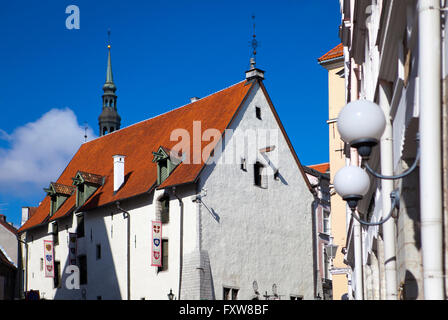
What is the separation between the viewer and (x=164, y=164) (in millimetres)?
35344

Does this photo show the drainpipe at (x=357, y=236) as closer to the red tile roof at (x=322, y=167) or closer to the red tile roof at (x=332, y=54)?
A: the red tile roof at (x=332, y=54)

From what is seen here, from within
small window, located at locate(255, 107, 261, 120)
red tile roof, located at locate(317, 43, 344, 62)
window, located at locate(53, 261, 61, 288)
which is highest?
red tile roof, located at locate(317, 43, 344, 62)

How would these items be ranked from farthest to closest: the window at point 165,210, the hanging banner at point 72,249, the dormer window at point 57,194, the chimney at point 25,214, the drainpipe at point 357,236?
the chimney at point 25,214, the dormer window at point 57,194, the hanging banner at point 72,249, the window at point 165,210, the drainpipe at point 357,236

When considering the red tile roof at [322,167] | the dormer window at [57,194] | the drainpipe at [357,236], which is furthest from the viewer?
the red tile roof at [322,167]

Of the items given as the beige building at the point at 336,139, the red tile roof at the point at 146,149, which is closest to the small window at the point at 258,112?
the red tile roof at the point at 146,149

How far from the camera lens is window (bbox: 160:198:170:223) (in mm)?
34106

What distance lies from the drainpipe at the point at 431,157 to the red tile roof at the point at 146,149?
87.1ft

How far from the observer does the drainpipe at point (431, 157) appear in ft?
19.2

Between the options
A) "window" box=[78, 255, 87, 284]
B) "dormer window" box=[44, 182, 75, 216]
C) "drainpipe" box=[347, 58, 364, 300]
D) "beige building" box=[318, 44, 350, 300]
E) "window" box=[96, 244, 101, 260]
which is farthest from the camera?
"dormer window" box=[44, 182, 75, 216]

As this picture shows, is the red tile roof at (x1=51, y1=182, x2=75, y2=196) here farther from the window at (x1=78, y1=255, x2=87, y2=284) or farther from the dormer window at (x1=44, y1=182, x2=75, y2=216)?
the window at (x1=78, y1=255, x2=87, y2=284)

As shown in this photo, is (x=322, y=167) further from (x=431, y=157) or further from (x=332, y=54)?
(x=431, y=157)

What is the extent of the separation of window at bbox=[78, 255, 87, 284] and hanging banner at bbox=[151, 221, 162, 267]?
6778mm

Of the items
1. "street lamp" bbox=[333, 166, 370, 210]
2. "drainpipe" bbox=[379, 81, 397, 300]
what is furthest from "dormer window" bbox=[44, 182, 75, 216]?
"street lamp" bbox=[333, 166, 370, 210]
